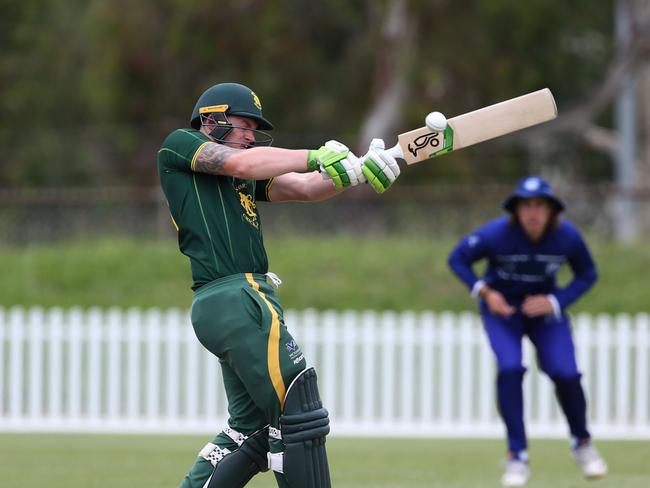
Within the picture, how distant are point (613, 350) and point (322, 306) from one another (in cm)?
377

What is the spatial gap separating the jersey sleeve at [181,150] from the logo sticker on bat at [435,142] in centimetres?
83

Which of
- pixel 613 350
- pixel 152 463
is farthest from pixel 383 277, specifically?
pixel 152 463

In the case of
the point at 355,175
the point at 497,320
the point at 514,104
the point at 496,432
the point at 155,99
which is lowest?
the point at 496,432

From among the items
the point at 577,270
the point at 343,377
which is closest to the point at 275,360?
the point at 577,270

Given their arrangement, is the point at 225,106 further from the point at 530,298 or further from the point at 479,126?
the point at 530,298

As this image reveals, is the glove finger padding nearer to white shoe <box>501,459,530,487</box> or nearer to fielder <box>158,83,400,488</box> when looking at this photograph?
fielder <box>158,83,400,488</box>

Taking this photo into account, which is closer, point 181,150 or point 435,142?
point 181,150

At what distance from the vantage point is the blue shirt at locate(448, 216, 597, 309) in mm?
7730

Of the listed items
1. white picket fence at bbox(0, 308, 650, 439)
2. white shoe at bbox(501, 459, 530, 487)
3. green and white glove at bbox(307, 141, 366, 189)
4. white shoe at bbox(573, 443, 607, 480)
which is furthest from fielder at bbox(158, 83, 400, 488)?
white picket fence at bbox(0, 308, 650, 439)

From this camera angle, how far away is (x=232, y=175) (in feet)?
16.6

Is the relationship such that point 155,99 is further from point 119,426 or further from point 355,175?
point 355,175

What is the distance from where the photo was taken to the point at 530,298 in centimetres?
770

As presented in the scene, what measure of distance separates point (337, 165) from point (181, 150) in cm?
65

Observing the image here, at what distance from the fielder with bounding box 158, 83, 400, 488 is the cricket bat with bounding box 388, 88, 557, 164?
26 cm
